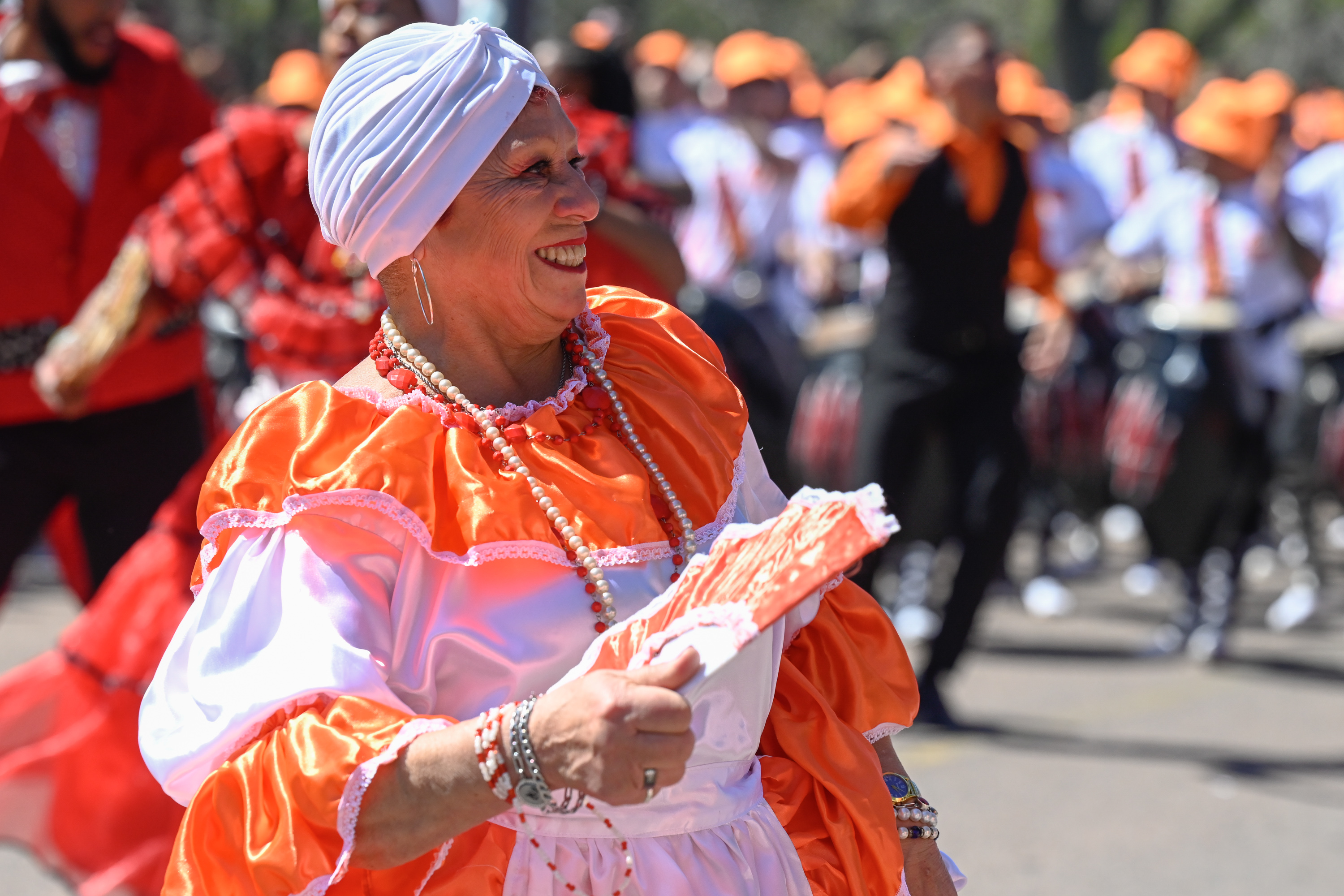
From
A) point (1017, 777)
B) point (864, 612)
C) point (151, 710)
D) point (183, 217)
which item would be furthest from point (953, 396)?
point (151, 710)

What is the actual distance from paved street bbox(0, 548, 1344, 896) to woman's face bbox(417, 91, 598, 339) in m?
2.93

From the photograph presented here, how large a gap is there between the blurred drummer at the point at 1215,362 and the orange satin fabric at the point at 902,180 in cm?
143

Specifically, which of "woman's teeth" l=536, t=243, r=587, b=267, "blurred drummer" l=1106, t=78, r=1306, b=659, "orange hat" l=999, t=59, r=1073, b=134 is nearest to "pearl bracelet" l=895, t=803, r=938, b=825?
"woman's teeth" l=536, t=243, r=587, b=267

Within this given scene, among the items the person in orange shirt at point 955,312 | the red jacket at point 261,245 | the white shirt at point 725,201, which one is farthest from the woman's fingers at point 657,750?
the white shirt at point 725,201

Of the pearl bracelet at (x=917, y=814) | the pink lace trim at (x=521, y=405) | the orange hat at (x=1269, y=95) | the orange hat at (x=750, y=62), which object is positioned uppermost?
the pink lace trim at (x=521, y=405)

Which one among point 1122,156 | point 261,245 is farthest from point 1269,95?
point 261,245

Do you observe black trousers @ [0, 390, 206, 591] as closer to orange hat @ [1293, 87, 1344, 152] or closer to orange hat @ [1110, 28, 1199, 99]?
orange hat @ [1110, 28, 1199, 99]

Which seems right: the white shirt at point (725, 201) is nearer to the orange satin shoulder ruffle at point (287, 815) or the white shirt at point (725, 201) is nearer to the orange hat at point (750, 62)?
the orange hat at point (750, 62)

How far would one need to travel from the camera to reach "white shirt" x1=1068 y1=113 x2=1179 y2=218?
36.8 feet

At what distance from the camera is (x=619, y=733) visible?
1633 millimetres

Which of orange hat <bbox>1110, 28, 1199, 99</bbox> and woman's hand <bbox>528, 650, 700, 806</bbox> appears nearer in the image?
woman's hand <bbox>528, 650, 700, 806</bbox>

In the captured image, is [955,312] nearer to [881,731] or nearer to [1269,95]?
[1269,95]

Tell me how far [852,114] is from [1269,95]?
13.6ft

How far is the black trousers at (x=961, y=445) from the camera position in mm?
6316
